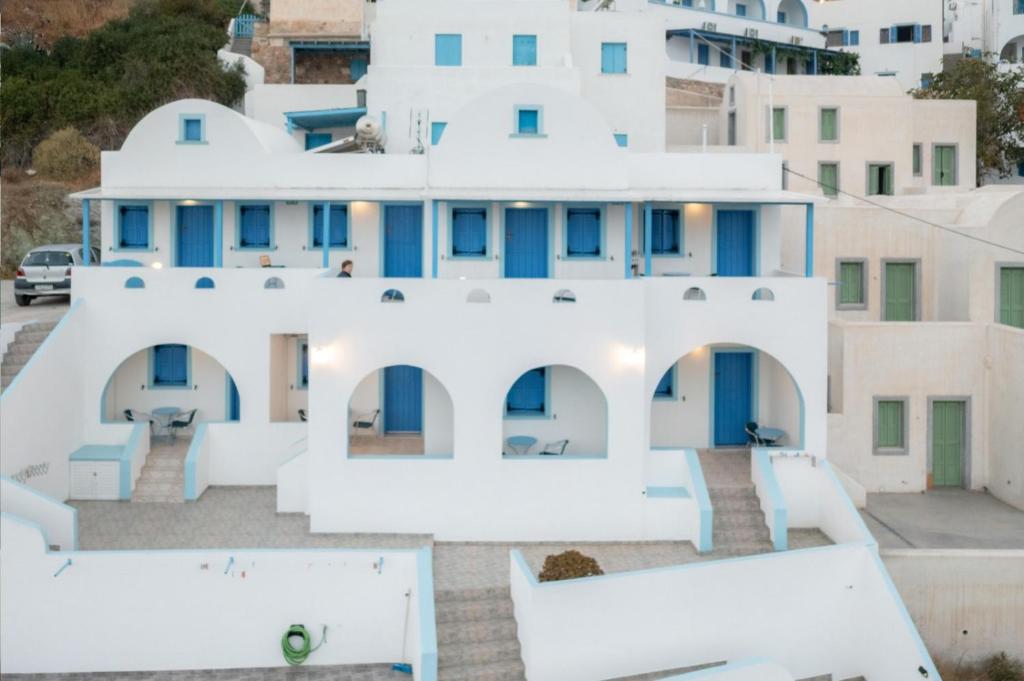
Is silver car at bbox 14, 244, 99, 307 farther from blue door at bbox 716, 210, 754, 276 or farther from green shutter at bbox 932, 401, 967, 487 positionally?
green shutter at bbox 932, 401, 967, 487

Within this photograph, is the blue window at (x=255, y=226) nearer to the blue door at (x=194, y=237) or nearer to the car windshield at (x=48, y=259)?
the blue door at (x=194, y=237)

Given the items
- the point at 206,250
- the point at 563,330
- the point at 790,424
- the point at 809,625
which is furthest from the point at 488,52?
the point at 809,625

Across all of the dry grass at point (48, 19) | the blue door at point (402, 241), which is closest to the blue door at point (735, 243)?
the blue door at point (402, 241)

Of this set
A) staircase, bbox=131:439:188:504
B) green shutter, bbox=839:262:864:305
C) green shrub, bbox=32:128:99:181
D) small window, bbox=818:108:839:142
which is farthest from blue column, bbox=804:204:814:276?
green shrub, bbox=32:128:99:181

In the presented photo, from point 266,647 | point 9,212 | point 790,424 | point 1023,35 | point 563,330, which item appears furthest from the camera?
point 1023,35

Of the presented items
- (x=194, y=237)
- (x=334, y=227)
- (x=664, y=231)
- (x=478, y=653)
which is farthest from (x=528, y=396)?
(x=194, y=237)

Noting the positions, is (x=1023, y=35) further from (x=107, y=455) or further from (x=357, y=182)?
(x=107, y=455)

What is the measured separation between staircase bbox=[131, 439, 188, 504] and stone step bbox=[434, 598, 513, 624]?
6.58 m

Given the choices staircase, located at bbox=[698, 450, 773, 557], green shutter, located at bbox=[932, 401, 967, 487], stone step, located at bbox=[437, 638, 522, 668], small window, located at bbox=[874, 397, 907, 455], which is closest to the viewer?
stone step, located at bbox=[437, 638, 522, 668]

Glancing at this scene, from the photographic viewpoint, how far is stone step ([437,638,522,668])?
51.7 feet

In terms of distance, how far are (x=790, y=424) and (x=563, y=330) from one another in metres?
5.35

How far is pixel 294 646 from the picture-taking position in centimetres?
1639

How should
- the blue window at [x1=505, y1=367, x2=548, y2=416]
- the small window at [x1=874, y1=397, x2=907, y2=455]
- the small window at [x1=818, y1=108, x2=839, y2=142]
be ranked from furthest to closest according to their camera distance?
the small window at [x1=818, y1=108, x2=839, y2=142] < the small window at [x1=874, y1=397, x2=907, y2=455] < the blue window at [x1=505, y1=367, x2=548, y2=416]

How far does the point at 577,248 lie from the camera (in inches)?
901
